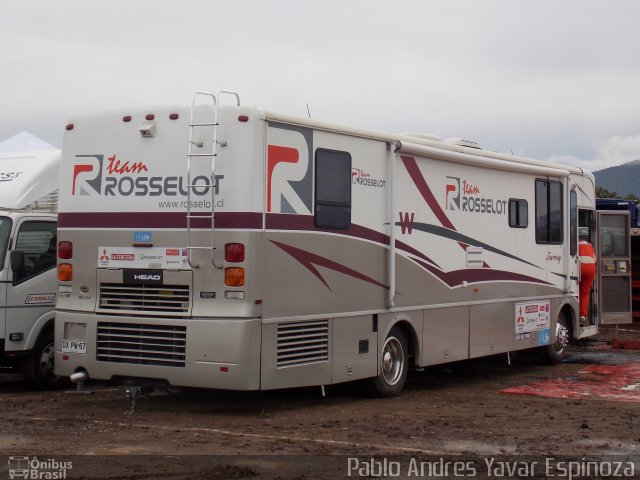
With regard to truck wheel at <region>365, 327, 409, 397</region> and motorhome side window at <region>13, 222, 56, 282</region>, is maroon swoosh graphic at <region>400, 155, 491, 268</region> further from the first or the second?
motorhome side window at <region>13, 222, 56, 282</region>

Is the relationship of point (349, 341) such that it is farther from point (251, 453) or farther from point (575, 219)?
point (575, 219)

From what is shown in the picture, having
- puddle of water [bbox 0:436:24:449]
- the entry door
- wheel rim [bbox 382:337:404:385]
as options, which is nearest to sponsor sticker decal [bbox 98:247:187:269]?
puddle of water [bbox 0:436:24:449]

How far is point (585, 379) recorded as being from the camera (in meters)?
13.5

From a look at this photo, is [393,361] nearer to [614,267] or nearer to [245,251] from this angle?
[245,251]

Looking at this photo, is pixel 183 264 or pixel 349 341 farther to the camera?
pixel 349 341

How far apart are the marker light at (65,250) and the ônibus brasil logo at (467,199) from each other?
4.79 metres

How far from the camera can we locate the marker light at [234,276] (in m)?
9.56

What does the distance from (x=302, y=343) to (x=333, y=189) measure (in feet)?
5.66

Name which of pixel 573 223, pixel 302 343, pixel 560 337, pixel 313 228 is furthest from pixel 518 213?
pixel 302 343

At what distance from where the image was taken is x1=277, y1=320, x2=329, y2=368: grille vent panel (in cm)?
993

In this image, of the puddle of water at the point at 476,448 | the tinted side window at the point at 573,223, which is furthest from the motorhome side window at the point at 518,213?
the puddle of water at the point at 476,448

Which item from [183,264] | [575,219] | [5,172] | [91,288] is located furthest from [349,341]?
[575,219]

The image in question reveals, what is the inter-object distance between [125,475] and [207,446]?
3.81ft

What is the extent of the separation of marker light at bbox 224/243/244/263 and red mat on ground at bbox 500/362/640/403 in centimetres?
449
